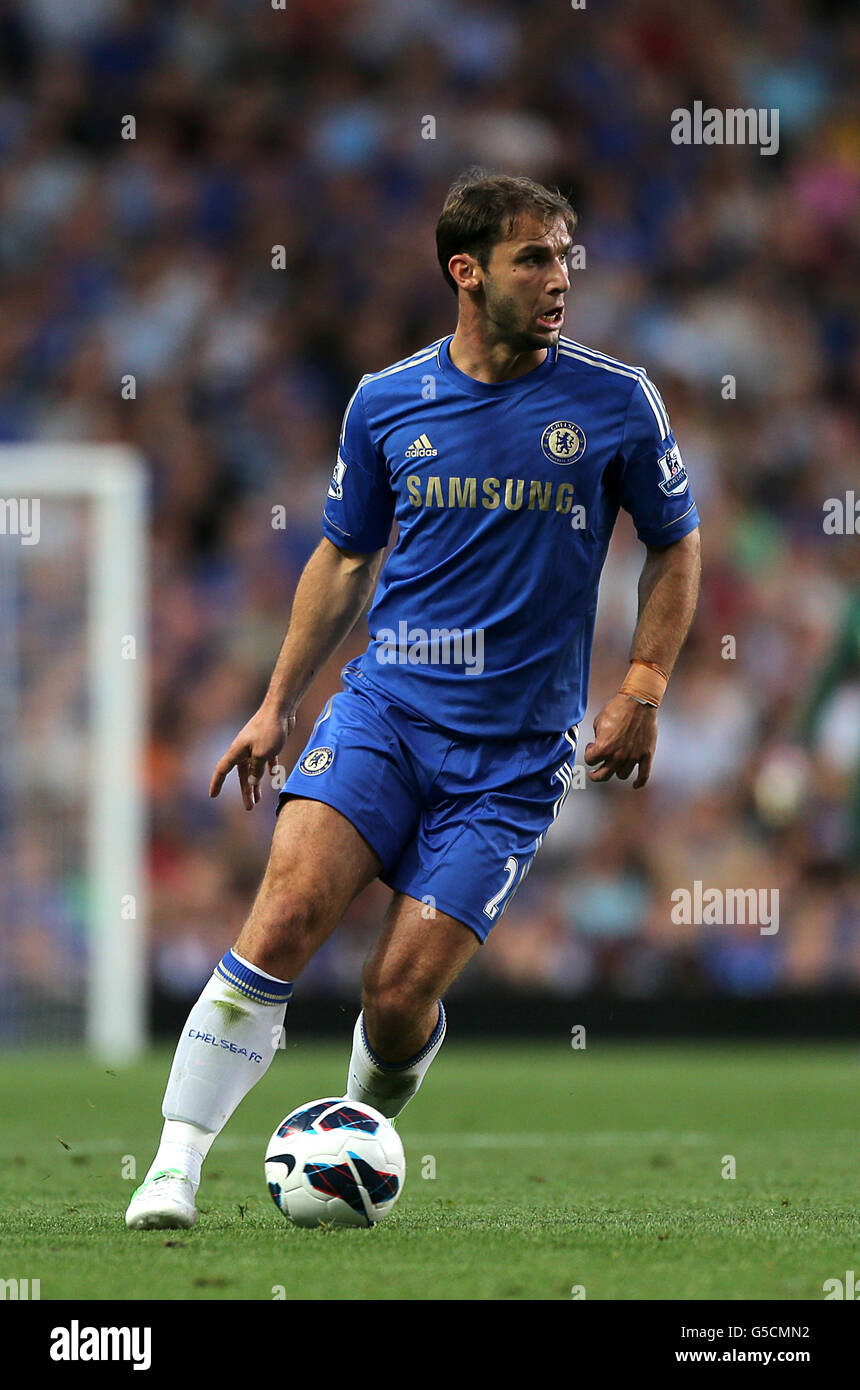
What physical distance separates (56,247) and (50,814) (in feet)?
16.0

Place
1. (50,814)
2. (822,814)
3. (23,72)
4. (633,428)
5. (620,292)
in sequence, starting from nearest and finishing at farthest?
1. (633,428)
2. (50,814)
3. (822,814)
4. (620,292)
5. (23,72)

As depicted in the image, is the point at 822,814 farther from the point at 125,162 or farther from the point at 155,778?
the point at 125,162

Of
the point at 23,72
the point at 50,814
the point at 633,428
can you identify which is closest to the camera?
the point at 633,428

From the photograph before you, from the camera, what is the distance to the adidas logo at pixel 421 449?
208 inches

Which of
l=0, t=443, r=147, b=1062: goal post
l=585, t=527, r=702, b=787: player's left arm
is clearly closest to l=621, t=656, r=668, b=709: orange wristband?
l=585, t=527, r=702, b=787: player's left arm

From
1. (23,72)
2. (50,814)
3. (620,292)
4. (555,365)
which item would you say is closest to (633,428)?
(555,365)

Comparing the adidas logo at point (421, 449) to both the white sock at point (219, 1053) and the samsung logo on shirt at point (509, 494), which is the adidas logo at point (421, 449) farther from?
the white sock at point (219, 1053)

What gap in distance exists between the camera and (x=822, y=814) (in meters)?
12.7

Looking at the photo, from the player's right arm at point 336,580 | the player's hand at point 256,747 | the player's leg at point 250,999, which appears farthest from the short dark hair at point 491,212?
the player's leg at point 250,999

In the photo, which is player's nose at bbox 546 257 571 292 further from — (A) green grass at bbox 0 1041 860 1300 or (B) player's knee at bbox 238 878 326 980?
(A) green grass at bbox 0 1041 860 1300

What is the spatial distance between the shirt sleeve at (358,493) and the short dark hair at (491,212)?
46cm

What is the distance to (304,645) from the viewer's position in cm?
543

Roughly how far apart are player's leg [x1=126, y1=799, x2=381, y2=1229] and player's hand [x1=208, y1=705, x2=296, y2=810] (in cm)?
32

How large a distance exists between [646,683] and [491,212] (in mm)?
1188
